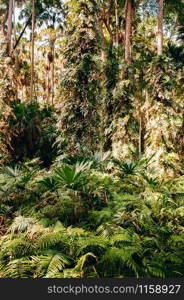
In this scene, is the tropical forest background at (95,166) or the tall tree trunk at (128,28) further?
the tall tree trunk at (128,28)

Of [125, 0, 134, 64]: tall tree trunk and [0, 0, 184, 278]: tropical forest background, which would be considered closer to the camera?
[0, 0, 184, 278]: tropical forest background

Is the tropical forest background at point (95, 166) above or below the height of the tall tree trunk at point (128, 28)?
below

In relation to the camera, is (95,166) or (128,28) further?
(128,28)

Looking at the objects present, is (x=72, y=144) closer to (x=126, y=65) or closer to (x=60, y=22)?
(x=126, y=65)

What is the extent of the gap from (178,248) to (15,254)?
3.13 m

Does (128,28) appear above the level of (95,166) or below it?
above

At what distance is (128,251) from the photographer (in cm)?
437

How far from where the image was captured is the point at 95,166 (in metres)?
8.20

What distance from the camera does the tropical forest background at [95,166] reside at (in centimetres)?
454

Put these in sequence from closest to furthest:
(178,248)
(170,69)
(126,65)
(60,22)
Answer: (178,248)
(170,69)
(126,65)
(60,22)

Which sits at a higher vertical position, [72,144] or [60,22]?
[60,22]

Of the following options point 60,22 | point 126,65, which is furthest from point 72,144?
point 60,22

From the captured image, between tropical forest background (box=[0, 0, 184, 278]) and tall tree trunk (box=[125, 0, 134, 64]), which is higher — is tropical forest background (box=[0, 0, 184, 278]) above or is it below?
below

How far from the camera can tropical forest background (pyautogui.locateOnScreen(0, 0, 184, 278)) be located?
4.54 meters
